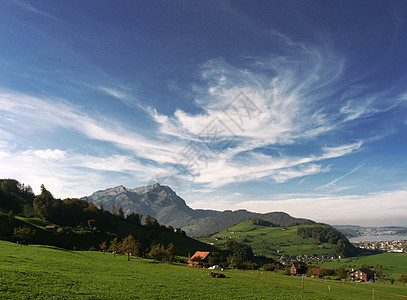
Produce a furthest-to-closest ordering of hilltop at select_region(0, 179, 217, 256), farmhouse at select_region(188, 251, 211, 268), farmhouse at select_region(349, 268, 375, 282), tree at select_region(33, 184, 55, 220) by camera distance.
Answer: tree at select_region(33, 184, 55, 220) → farmhouse at select_region(349, 268, 375, 282) → hilltop at select_region(0, 179, 217, 256) → farmhouse at select_region(188, 251, 211, 268)

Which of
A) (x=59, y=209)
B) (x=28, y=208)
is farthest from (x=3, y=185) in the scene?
(x=59, y=209)

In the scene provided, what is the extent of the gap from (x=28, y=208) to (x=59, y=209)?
25730 millimetres

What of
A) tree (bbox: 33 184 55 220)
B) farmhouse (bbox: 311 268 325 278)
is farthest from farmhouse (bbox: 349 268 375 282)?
tree (bbox: 33 184 55 220)

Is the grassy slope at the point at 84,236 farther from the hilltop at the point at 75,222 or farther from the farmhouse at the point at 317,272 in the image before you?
the farmhouse at the point at 317,272

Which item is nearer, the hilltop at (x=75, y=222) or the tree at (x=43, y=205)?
the hilltop at (x=75, y=222)

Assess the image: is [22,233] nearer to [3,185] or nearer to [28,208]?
[28,208]

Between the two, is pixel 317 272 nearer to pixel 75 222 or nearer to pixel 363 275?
pixel 363 275

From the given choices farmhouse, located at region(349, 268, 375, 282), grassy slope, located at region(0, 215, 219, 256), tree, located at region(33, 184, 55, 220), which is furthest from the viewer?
tree, located at region(33, 184, 55, 220)

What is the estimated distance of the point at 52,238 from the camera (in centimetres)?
10631

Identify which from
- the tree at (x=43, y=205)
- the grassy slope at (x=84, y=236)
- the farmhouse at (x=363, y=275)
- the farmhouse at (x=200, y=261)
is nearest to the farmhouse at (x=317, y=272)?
the farmhouse at (x=363, y=275)

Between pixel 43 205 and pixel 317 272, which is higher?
pixel 43 205

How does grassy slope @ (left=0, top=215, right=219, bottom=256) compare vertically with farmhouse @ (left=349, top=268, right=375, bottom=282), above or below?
above

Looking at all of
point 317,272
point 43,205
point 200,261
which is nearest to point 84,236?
point 43,205

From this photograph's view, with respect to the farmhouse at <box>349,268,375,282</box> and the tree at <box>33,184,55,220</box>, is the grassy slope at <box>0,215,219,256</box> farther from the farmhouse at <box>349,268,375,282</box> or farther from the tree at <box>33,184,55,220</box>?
the farmhouse at <box>349,268,375,282</box>
